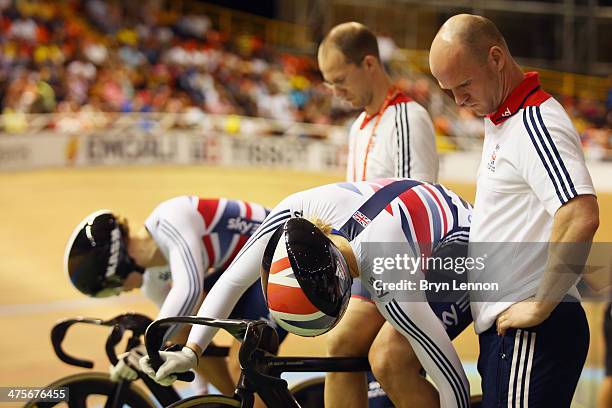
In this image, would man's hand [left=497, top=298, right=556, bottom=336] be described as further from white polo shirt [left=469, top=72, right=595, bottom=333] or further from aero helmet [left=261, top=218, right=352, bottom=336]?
aero helmet [left=261, top=218, right=352, bottom=336]

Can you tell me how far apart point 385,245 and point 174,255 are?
108 centimetres

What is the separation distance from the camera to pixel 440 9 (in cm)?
2156

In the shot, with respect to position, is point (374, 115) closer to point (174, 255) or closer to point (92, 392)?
point (174, 255)

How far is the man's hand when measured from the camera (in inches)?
90.3

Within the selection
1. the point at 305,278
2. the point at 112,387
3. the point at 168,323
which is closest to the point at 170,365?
the point at 168,323

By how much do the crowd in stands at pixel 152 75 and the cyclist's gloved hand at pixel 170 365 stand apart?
43.0ft

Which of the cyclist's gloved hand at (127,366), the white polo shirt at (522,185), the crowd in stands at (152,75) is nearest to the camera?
the white polo shirt at (522,185)

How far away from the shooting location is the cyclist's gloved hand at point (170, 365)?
8.01 feet

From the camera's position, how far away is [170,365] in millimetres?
2447

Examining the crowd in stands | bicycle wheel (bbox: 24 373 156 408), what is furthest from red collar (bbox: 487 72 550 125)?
the crowd in stands

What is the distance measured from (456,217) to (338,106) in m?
15.8

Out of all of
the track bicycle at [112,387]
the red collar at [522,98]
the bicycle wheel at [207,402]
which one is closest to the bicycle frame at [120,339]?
the track bicycle at [112,387]

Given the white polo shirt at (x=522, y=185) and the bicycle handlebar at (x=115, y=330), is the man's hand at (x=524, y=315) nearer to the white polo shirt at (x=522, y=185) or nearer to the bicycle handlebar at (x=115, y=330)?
the white polo shirt at (x=522, y=185)

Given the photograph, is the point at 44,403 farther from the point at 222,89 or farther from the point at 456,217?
the point at 222,89
